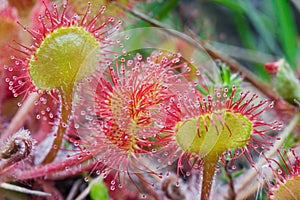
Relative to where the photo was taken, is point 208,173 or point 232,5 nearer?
point 208,173

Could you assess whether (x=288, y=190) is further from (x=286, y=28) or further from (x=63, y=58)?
(x=286, y=28)

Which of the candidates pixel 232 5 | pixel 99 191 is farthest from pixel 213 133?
pixel 232 5

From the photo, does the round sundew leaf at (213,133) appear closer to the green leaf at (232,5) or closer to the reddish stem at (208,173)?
the reddish stem at (208,173)

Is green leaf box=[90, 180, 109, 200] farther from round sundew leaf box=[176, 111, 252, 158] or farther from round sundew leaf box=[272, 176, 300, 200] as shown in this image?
round sundew leaf box=[272, 176, 300, 200]

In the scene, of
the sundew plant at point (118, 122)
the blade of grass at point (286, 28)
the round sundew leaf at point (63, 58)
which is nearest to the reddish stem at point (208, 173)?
the sundew plant at point (118, 122)

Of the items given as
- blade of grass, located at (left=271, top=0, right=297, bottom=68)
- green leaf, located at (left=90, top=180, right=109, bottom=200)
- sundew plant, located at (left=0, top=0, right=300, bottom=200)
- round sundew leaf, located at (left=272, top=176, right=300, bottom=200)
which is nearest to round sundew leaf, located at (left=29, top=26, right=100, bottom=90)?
sundew plant, located at (left=0, top=0, right=300, bottom=200)

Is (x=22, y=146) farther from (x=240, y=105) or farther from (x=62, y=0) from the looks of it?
(x=240, y=105)
